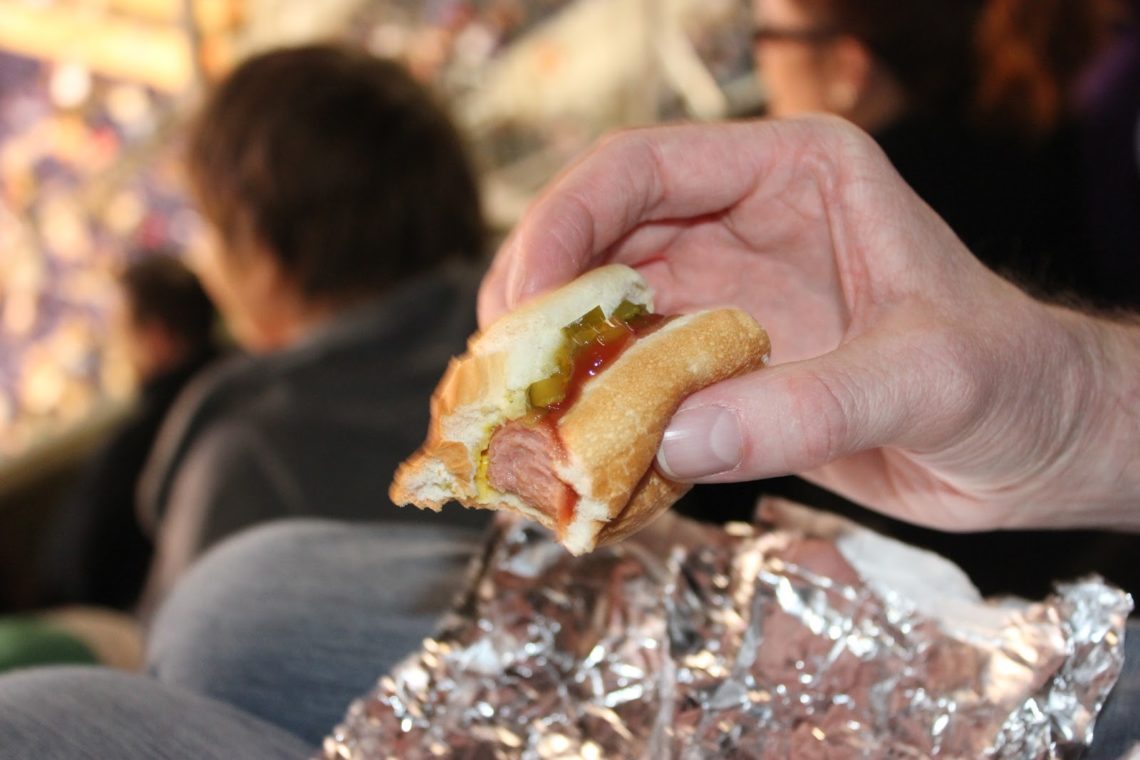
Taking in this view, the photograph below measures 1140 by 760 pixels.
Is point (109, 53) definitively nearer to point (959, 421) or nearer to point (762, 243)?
point (762, 243)

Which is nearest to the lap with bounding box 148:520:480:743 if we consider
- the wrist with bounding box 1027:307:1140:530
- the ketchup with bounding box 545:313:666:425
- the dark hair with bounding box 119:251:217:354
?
the ketchup with bounding box 545:313:666:425

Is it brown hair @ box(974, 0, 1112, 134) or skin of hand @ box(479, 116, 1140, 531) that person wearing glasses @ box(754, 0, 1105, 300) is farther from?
skin of hand @ box(479, 116, 1140, 531)

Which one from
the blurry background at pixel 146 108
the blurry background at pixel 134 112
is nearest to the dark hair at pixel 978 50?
the blurry background at pixel 146 108

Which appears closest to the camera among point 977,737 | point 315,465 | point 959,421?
point 959,421

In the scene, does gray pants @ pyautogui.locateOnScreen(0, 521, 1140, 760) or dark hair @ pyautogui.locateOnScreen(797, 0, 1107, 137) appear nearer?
gray pants @ pyautogui.locateOnScreen(0, 521, 1140, 760)

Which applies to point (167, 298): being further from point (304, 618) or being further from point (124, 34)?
point (304, 618)

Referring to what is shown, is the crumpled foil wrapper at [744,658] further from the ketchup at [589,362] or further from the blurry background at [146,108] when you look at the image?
the blurry background at [146,108]

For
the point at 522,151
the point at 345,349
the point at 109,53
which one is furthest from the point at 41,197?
the point at 345,349
